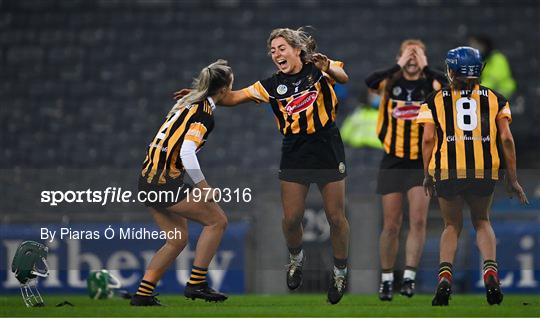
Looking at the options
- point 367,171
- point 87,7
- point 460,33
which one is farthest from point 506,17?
point 87,7

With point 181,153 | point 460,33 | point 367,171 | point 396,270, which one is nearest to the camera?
point 181,153

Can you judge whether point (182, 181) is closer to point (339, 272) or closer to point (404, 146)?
point (339, 272)

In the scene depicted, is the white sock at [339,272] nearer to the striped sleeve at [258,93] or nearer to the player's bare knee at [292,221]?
the player's bare knee at [292,221]

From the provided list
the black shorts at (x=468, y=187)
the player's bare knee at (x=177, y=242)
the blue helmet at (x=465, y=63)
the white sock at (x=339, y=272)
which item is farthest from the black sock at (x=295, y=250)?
the blue helmet at (x=465, y=63)

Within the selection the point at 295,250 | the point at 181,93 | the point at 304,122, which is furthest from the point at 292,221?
the point at 181,93

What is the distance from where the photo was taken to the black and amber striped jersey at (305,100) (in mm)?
8789

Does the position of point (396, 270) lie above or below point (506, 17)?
below

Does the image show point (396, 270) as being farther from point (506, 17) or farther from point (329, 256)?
point (506, 17)

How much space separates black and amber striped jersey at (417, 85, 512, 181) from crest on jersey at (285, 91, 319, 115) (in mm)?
771

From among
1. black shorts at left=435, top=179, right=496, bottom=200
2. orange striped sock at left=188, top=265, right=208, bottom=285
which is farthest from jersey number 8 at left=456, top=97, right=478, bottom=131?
orange striped sock at left=188, top=265, right=208, bottom=285

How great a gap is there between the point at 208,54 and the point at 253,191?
460cm

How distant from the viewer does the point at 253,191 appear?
464 inches

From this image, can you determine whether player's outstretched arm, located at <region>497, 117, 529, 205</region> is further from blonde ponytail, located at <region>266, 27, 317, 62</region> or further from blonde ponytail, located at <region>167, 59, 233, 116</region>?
blonde ponytail, located at <region>167, 59, 233, 116</region>

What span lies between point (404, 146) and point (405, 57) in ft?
2.08
